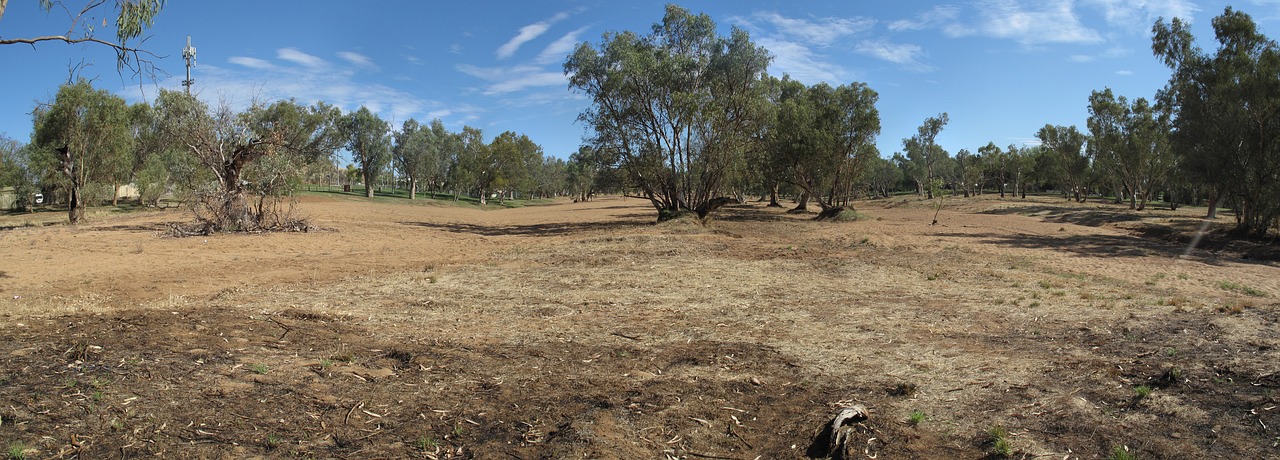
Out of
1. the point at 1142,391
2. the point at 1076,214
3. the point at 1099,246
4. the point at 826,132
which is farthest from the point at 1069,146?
the point at 1142,391

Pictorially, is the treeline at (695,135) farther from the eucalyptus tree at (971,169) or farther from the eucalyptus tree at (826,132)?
the eucalyptus tree at (971,169)

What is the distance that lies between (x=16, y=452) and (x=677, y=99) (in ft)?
79.0

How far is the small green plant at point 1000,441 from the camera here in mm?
4074

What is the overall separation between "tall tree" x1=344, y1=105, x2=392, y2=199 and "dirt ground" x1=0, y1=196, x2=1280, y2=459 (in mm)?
54515

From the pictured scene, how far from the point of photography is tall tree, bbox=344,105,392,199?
64.0 metres

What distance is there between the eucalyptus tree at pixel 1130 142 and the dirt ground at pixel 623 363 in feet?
135

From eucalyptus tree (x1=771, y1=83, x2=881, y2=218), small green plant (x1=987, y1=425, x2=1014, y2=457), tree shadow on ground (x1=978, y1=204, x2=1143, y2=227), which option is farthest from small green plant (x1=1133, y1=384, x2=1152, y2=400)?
tree shadow on ground (x1=978, y1=204, x2=1143, y2=227)

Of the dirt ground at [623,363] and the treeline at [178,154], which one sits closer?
the dirt ground at [623,363]

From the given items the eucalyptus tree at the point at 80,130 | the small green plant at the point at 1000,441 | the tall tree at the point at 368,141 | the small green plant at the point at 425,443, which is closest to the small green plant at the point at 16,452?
the small green plant at the point at 425,443

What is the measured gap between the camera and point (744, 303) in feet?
32.3

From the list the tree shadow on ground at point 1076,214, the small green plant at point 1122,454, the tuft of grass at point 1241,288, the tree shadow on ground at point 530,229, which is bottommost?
the tree shadow on ground at point 530,229

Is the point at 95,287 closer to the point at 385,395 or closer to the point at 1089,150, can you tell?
the point at 385,395

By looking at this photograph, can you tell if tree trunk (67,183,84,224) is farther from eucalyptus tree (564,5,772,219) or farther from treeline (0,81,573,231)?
eucalyptus tree (564,5,772,219)

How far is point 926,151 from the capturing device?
82.2m
